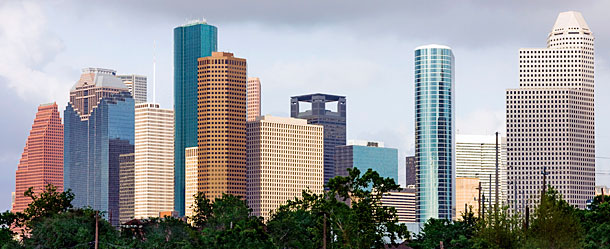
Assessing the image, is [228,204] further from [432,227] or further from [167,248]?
[432,227]

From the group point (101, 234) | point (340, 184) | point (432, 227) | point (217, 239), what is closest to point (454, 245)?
point (432, 227)

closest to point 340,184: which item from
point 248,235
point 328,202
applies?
point 328,202

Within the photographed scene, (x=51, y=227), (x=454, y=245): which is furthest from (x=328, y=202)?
(x=51, y=227)

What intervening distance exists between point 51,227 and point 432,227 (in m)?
49.1

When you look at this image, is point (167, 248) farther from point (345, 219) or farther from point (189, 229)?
point (345, 219)

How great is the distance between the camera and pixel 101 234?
119938mm

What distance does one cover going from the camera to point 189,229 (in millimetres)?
121375

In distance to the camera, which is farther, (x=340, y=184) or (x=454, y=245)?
(x=454, y=245)

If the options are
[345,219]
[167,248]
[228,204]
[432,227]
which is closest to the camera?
[345,219]

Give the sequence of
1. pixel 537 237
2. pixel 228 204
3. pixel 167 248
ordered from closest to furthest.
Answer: pixel 537 237 < pixel 167 248 < pixel 228 204

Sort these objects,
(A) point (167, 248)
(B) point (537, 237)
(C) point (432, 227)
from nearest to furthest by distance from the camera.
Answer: (B) point (537, 237) → (A) point (167, 248) → (C) point (432, 227)

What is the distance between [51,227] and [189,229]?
14.9 metres

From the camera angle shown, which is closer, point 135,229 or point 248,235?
point 248,235

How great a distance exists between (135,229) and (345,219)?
29.2 metres
